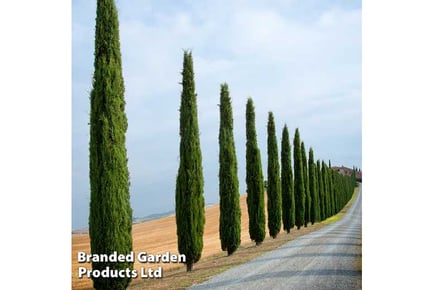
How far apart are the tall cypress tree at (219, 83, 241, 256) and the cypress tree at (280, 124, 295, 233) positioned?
291 inches

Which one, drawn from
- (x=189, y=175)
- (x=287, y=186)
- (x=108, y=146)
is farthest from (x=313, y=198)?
(x=108, y=146)

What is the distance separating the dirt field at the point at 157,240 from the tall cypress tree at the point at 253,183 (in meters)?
1.65

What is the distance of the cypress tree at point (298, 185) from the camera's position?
25766mm

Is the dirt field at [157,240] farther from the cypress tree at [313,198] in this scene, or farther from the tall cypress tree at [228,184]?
the cypress tree at [313,198]

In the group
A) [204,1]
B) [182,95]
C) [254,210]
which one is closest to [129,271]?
[204,1]

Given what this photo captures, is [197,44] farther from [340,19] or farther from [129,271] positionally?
[129,271]

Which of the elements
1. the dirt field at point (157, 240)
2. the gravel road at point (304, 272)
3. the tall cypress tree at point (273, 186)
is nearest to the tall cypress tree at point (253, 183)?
the dirt field at point (157, 240)

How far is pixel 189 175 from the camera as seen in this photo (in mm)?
13711

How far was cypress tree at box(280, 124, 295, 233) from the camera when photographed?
24.1 m

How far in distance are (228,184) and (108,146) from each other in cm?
824

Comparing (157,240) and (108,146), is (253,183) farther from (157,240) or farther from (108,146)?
(108,146)

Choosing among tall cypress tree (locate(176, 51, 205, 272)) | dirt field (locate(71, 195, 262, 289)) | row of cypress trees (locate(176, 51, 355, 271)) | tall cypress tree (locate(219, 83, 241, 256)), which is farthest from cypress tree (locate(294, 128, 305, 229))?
tall cypress tree (locate(176, 51, 205, 272))

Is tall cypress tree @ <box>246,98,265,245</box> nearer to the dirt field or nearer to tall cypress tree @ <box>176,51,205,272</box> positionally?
the dirt field

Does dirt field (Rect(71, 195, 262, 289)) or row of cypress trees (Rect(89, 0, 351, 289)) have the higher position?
row of cypress trees (Rect(89, 0, 351, 289))
